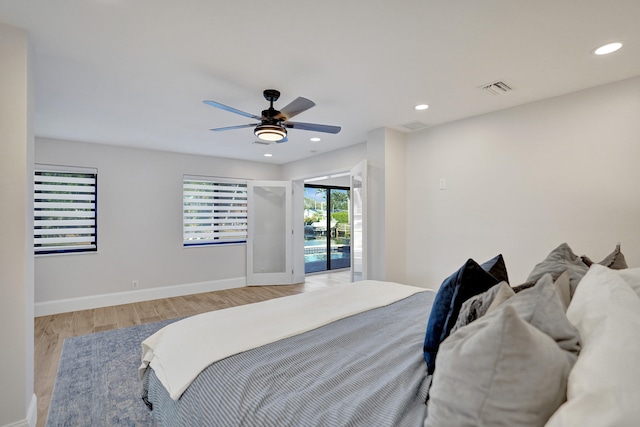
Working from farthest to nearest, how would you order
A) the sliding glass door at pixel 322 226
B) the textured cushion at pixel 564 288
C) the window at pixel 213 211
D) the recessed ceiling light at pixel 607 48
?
the sliding glass door at pixel 322 226, the window at pixel 213 211, the recessed ceiling light at pixel 607 48, the textured cushion at pixel 564 288

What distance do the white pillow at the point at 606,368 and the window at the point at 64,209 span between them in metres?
5.60

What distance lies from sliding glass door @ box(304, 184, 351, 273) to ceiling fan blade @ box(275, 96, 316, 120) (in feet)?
15.2

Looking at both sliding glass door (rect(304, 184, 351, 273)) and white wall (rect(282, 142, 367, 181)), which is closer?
white wall (rect(282, 142, 367, 181))

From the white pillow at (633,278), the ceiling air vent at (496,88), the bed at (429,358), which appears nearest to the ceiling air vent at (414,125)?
the ceiling air vent at (496,88)

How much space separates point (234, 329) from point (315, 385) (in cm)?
71

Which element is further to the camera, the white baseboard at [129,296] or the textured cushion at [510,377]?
the white baseboard at [129,296]

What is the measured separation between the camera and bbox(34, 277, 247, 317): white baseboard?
13.9 feet

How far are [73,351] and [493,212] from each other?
4.61 metres

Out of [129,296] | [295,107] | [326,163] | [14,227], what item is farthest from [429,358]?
[129,296]

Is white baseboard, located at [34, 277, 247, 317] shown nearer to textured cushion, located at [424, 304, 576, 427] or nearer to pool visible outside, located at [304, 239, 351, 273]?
pool visible outside, located at [304, 239, 351, 273]

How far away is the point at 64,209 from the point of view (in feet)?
14.6

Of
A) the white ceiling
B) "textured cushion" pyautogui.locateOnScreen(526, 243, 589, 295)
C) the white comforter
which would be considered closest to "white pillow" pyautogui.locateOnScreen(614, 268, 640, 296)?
"textured cushion" pyautogui.locateOnScreen(526, 243, 589, 295)

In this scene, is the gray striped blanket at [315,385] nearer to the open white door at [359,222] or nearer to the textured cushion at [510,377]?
the textured cushion at [510,377]

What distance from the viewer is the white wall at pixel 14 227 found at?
1.79 metres
